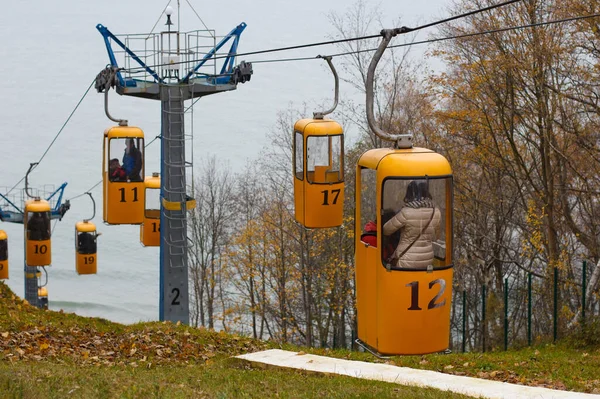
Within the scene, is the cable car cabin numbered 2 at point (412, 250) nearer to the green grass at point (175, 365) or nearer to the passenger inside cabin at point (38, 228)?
the green grass at point (175, 365)

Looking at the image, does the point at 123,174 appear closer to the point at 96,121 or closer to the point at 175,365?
the point at 175,365

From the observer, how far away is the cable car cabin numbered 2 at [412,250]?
9.17m

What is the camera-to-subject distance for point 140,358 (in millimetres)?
13656

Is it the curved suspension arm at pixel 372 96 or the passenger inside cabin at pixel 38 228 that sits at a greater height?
the curved suspension arm at pixel 372 96

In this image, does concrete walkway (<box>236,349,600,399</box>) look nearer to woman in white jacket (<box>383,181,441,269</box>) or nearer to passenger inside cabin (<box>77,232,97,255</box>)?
woman in white jacket (<box>383,181,441,269</box>)

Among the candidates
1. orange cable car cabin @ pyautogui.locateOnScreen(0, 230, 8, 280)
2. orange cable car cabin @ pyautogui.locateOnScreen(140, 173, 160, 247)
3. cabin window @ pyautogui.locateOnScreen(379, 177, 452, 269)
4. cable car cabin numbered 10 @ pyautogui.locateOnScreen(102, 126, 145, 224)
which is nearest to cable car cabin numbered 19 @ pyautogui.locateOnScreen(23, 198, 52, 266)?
orange cable car cabin @ pyautogui.locateOnScreen(0, 230, 8, 280)

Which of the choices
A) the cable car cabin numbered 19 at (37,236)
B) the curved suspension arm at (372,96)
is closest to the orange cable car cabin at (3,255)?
the cable car cabin numbered 19 at (37,236)

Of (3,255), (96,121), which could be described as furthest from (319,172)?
(96,121)

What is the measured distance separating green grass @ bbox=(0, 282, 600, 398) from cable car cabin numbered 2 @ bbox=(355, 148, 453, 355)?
0.61 m

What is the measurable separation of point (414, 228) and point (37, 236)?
2599cm

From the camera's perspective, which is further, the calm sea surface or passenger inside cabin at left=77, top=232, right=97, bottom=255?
the calm sea surface

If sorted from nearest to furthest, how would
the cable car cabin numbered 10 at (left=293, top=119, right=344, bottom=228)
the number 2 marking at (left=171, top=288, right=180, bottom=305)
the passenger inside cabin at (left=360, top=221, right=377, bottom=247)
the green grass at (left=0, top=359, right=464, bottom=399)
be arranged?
the green grass at (left=0, top=359, right=464, bottom=399), the passenger inside cabin at (left=360, top=221, right=377, bottom=247), the cable car cabin numbered 10 at (left=293, top=119, right=344, bottom=228), the number 2 marking at (left=171, top=288, right=180, bottom=305)

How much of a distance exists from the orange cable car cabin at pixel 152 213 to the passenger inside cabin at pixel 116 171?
526cm

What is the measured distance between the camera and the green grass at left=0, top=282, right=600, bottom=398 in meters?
9.11
